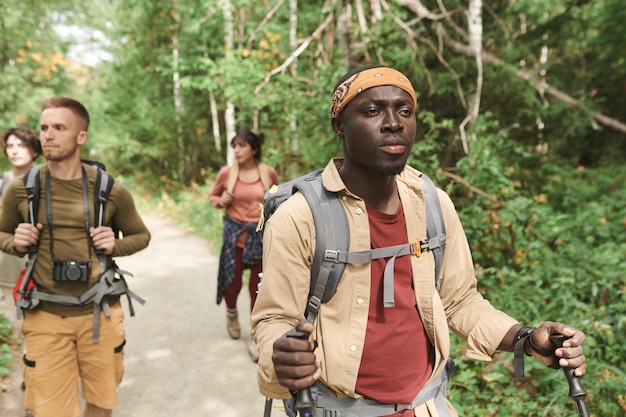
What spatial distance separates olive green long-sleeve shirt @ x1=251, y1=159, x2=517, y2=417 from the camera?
1725 mm

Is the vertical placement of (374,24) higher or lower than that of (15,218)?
higher

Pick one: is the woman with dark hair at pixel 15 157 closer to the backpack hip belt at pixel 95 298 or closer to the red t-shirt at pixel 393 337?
the backpack hip belt at pixel 95 298

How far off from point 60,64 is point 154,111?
3657mm

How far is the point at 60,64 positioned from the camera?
17.5 meters

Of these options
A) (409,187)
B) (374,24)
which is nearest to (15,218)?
(409,187)

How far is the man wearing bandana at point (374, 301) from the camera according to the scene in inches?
68.1

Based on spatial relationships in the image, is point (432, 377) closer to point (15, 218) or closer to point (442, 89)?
point (15, 218)

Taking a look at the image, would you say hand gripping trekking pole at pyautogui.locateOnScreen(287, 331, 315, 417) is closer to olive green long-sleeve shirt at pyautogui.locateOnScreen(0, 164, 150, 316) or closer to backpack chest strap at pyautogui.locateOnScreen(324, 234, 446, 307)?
backpack chest strap at pyautogui.locateOnScreen(324, 234, 446, 307)

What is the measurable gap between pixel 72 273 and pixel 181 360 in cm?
254

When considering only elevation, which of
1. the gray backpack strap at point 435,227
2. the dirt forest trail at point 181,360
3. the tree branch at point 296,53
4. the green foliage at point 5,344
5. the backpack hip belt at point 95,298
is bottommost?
the dirt forest trail at point 181,360

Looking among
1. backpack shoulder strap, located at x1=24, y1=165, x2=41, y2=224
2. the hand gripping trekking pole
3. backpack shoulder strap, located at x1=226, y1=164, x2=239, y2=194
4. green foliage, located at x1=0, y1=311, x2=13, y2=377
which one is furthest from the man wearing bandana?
green foliage, located at x1=0, y1=311, x2=13, y2=377

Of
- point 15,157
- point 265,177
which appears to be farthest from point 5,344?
point 265,177

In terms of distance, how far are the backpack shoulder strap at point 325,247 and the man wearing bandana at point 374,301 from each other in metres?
0.03

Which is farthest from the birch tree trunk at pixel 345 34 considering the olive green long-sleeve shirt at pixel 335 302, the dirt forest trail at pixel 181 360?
the olive green long-sleeve shirt at pixel 335 302
